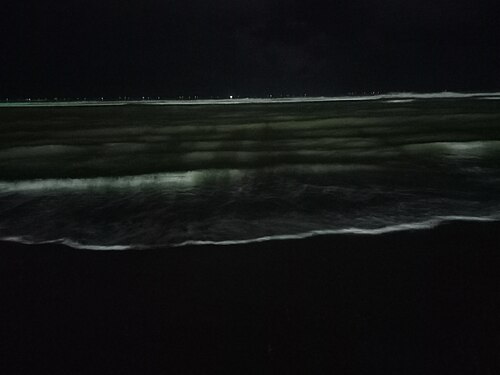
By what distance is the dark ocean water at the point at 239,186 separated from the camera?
6996 mm

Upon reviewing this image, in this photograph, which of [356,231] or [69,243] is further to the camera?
[356,231]

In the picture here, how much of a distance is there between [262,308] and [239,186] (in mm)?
5702

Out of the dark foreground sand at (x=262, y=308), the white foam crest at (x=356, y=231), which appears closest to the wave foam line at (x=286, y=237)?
the white foam crest at (x=356, y=231)

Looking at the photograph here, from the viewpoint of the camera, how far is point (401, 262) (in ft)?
17.7

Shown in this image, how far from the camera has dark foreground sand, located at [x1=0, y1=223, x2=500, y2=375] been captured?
3.59 meters

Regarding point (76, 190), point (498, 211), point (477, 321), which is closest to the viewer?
point (477, 321)

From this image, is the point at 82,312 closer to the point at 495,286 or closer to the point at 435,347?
the point at 435,347

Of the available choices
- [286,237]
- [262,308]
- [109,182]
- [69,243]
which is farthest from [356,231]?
[109,182]

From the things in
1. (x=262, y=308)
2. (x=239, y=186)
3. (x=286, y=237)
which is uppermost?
(x=239, y=186)

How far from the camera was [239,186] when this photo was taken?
393 inches

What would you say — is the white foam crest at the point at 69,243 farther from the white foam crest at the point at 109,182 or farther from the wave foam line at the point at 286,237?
the white foam crest at the point at 109,182

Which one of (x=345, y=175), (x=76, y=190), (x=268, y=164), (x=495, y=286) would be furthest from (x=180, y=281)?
(x=268, y=164)

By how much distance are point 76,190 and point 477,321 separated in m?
8.43

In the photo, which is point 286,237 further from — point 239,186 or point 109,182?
point 109,182
